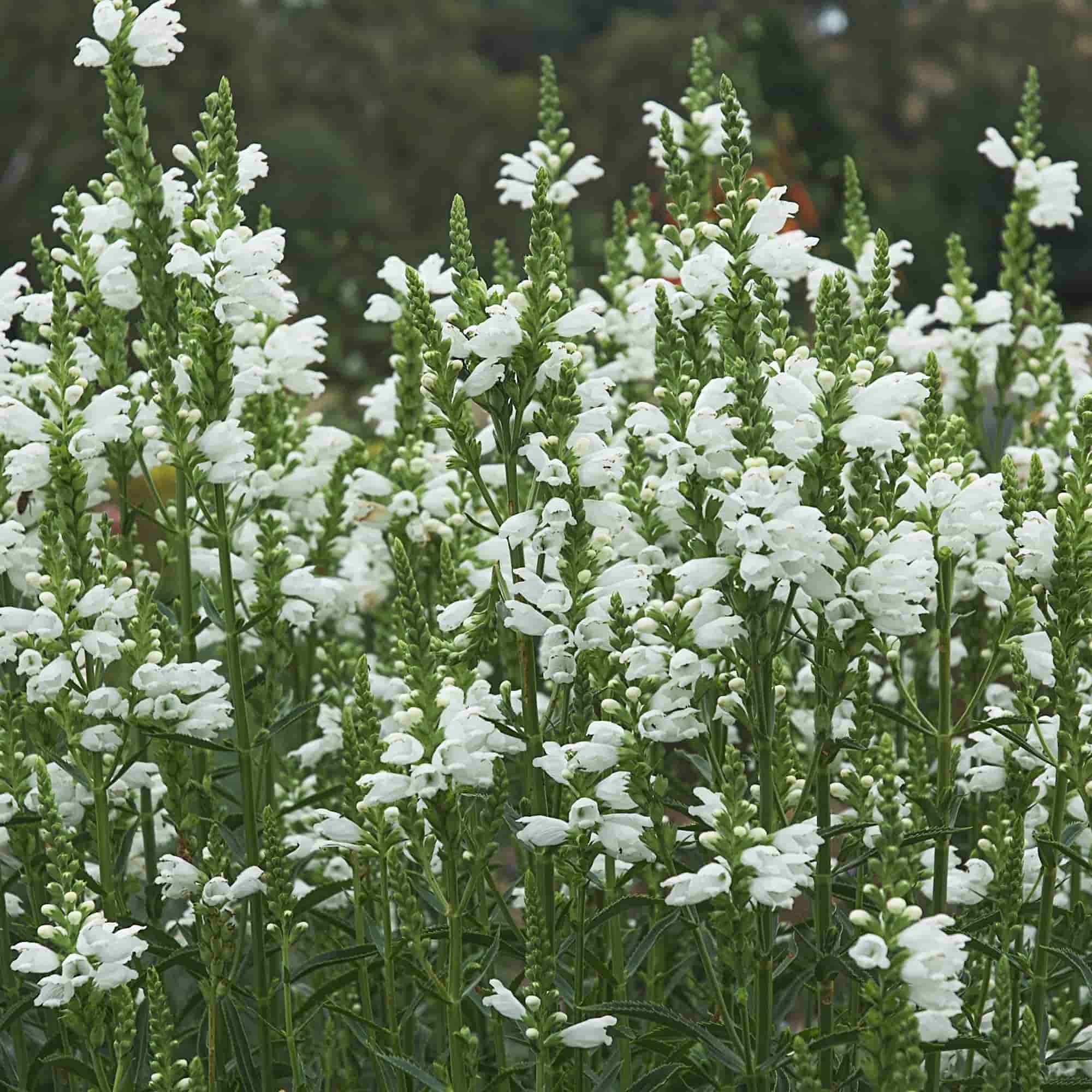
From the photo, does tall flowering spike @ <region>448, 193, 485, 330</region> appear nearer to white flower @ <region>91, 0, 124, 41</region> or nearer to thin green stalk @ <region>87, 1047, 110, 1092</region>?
white flower @ <region>91, 0, 124, 41</region>

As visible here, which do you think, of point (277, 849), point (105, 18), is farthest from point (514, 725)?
point (105, 18)

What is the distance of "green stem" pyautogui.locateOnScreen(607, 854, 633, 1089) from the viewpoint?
315cm

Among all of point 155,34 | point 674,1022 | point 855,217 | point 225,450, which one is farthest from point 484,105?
point 674,1022

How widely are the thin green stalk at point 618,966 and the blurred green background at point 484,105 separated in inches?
538

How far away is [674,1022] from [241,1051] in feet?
3.44

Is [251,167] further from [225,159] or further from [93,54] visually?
[93,54]

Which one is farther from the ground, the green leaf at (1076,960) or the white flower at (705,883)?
the white flower at (705,883)

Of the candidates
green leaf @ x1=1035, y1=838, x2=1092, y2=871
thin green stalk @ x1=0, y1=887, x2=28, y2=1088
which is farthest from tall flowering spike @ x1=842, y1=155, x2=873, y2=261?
thin green stalk @ x1=0, y1=887, x2=28, y2=1088

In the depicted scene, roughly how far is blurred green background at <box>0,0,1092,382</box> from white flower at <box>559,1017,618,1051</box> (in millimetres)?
13954

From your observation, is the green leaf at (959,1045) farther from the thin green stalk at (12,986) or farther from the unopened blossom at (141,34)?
the unopened blossom at (141,34)

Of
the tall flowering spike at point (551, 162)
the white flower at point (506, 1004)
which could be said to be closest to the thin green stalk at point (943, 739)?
the white flower at point (506, 1004)

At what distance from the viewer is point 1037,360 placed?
5023mm

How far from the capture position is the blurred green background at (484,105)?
2591 cm

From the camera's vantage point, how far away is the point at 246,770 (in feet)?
11.3
